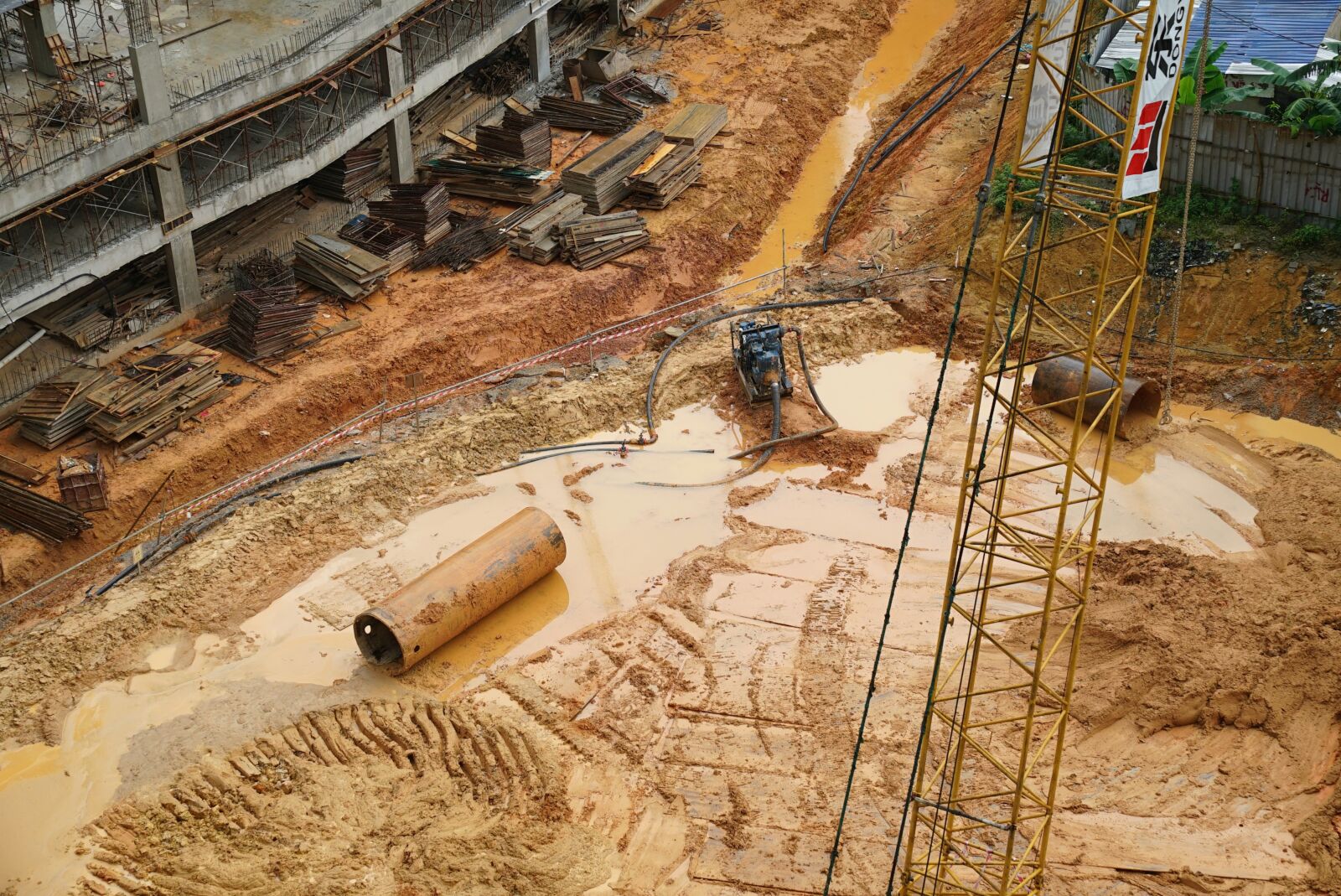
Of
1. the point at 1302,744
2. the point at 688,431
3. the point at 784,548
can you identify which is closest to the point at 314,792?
the point at 784,548

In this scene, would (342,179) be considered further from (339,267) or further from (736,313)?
(736,313)

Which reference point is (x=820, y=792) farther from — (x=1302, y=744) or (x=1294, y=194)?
(x=1294, y=194)

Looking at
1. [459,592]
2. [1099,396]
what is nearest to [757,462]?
[1099,396]

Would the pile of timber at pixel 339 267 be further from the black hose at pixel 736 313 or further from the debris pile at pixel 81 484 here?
the debris pile at pixel 81 484

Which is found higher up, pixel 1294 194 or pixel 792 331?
pixel 1294 194

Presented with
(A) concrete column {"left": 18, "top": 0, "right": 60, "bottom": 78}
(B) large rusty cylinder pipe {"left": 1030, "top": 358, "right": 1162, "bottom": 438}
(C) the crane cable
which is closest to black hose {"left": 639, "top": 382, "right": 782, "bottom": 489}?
(B) large rusty cylinder pipe {"left": 1030, "top": 358, "right": 1162, "bottom": 438}

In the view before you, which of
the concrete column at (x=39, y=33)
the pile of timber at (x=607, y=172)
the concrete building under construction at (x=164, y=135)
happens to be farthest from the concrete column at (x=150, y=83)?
the pile of timber at (x=607, y=172)
